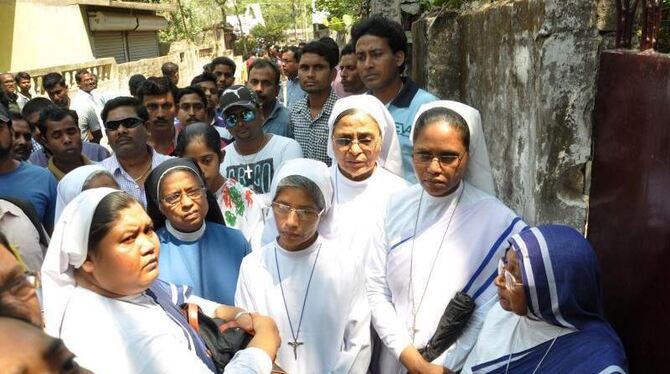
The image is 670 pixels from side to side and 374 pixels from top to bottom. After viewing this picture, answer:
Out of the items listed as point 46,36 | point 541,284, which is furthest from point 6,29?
point 541,284

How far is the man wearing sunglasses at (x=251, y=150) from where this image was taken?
12.6 ft

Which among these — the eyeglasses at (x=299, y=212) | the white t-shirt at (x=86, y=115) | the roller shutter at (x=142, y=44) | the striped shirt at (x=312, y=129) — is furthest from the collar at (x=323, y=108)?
the roller shutter at (x=142, y=44)

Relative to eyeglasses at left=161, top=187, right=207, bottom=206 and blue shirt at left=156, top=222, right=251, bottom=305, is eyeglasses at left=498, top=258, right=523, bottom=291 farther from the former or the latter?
eyeglasses at left=161, top=187, right=207, bottom=206

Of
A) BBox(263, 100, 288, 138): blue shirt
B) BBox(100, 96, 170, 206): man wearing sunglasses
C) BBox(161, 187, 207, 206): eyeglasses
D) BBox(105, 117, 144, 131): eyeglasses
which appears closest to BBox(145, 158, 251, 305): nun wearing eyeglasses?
BBox(161, 187, 207, 206): eyeglasses

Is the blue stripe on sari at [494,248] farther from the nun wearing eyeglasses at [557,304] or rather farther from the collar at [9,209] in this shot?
the collar at [9,209]

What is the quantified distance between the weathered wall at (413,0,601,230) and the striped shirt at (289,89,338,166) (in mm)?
1278

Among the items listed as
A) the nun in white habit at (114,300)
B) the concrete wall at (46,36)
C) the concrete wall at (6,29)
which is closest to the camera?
the nun in white habit at (114,300)

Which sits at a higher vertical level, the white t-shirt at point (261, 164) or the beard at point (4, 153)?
the beard at point (4, 153)

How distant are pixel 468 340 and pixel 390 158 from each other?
113 centimetres

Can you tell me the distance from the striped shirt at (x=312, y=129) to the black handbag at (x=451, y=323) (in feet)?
7.35

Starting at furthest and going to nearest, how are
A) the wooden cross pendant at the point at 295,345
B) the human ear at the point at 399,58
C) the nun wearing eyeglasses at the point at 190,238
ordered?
the human ear at the point at 399,58 → the nun wearing eyeglasses at the point at 190,238 → the wooden cross pendant at the point at 295,345

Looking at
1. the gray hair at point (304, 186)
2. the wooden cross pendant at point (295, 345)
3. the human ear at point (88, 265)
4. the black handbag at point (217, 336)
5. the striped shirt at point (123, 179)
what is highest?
the gray hair at point (304, 186)

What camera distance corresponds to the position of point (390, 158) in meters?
3.17

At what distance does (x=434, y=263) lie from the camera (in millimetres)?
2508
